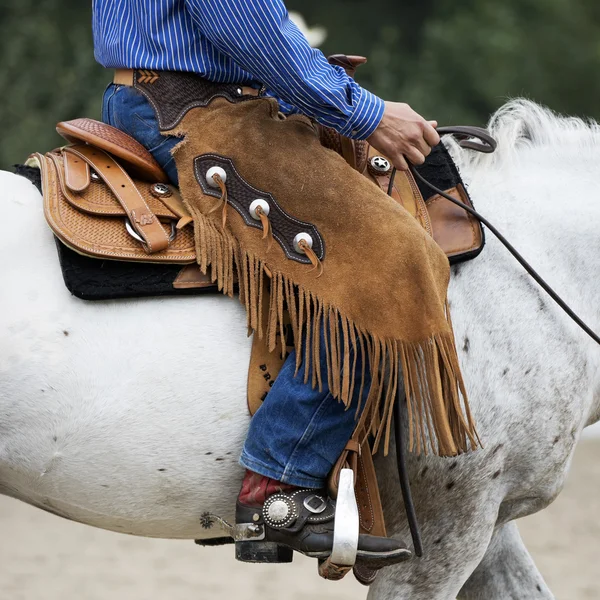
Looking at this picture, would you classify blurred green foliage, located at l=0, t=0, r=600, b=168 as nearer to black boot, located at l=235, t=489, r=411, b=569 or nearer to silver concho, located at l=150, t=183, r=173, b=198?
silver concho, located at l=150, t=183, r=173, b=198

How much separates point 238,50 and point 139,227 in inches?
20.3

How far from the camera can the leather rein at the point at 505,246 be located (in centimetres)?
251

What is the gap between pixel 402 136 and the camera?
2.49 meters

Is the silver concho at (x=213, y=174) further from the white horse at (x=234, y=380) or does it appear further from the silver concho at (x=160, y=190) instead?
the white horse at (x=234, y=380)

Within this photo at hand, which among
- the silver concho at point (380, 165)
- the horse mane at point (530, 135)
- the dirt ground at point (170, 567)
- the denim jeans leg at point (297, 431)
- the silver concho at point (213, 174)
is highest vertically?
the horse mane at point (530, 135)

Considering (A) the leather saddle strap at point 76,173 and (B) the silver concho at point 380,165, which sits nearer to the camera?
(A) the leather saddle strap at point 76,173

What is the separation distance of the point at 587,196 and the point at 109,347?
1559 mm

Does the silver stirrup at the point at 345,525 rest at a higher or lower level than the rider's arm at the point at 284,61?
lower

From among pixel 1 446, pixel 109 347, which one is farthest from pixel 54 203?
pixel 1 446

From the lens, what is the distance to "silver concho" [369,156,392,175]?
2688mm

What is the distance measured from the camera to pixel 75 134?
2516 mm

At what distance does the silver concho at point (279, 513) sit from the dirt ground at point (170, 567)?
8.78 ft
